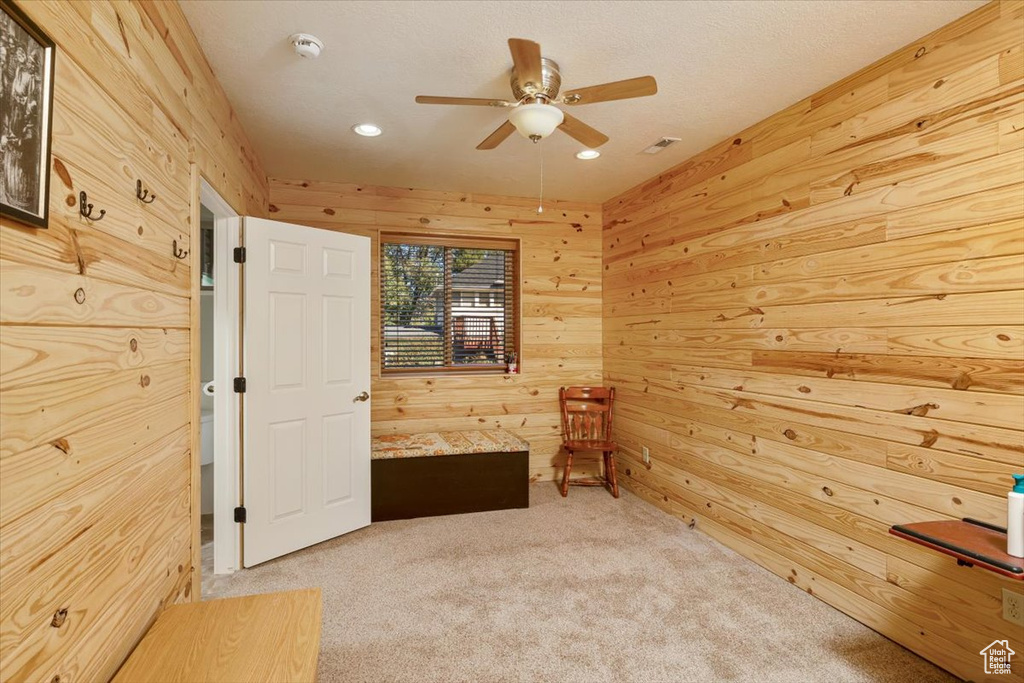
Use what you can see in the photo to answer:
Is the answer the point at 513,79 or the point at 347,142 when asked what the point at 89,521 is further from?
the point at 347,142

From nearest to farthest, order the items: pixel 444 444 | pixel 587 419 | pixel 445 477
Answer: pixel 445 477, pixel 444 444, pixel 587 419

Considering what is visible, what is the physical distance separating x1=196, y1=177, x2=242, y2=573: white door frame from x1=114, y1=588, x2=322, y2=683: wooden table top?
126cm

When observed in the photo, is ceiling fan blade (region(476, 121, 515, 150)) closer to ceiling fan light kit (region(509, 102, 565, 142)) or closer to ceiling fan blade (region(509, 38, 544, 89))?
ceiling fan light kit (region(509, 102, 565, 142))

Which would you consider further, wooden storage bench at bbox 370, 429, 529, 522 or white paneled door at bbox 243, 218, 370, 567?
wooden storage bench at bbox 370, 429, 529, 522

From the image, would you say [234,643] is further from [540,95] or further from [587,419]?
[587,419]

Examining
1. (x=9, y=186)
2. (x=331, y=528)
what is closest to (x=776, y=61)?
(x=9, y=186)

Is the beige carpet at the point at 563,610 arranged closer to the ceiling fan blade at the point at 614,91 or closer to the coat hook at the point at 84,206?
the coat hook at the point at 84,206

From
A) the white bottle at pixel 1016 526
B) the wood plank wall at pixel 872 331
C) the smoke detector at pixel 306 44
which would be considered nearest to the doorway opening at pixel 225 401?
the smoke detector at pixel 306 44

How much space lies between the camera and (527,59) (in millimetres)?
1818

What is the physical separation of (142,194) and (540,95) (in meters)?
1.52

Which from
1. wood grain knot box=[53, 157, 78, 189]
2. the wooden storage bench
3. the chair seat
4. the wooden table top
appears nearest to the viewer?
wood grain knot box=[53, 157, 78, 189]

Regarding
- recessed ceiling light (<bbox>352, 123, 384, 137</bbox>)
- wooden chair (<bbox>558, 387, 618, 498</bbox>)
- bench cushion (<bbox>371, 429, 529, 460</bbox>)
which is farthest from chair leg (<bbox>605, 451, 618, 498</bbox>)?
recessed ceiling light (<bbox>352, 123, 384, 137</bbox>)

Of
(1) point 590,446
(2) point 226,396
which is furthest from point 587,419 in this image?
(2) point 226,396

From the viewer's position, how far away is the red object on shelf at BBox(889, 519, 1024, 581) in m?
1.45
